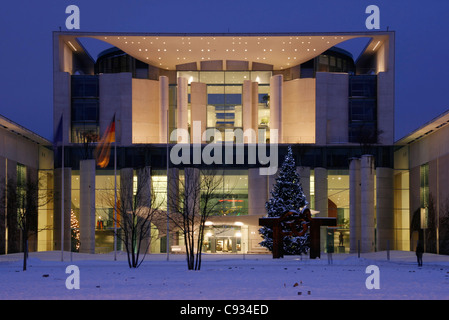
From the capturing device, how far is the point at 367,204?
187 ft

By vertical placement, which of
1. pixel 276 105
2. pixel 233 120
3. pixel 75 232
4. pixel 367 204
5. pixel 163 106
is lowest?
pixel 75 232

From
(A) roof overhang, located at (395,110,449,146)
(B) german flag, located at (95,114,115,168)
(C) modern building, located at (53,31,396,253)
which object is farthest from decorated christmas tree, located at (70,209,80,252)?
(A) roof overhang, located at (395,110,449,146)

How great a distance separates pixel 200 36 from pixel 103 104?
38.7 ft

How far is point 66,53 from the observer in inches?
2618

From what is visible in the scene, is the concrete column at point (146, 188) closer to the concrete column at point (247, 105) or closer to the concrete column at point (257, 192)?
the concrete column at point (257, 192)

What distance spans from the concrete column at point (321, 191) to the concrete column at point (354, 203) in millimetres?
4108

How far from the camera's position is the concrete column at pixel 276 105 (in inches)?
2648

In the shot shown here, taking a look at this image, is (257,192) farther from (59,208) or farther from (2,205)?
(2,205)

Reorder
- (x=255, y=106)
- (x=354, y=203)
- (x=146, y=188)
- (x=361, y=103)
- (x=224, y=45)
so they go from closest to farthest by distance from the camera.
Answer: (x=354, y=203) < (x=146, y=188) < (x=224, y=45) < (x=361, y=103) < (x=255, y=106)

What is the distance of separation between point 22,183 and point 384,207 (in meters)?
33.2

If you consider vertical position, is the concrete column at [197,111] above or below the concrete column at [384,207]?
above

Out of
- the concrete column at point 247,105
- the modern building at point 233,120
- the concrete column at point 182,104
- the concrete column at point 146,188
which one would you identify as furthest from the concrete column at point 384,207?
the concrete column at point 146,188

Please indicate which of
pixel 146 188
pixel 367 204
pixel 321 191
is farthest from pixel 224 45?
pixel 367 204
